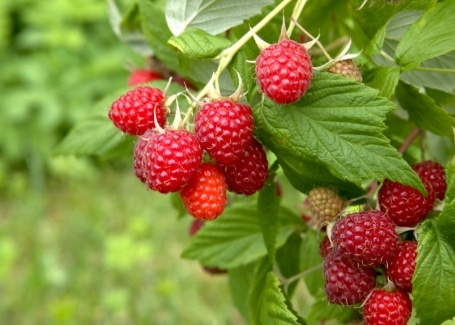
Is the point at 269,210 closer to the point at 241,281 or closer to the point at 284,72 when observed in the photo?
the point at 284,72

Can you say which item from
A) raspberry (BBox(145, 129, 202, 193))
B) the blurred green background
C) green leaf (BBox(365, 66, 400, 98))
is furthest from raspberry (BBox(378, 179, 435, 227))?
the blurred green background

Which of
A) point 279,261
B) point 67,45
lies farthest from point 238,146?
point 67,45

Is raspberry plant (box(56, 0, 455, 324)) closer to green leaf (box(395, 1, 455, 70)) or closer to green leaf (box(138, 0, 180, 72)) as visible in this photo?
green leaf (box(395, 1, 455, 70))

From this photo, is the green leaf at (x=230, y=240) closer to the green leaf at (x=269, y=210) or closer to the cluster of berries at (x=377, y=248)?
the green leaf at (x=269, y=210)

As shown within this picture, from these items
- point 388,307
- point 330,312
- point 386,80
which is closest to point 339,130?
point 386,80

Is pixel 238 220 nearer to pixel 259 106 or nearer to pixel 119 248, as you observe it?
pixel 259 106

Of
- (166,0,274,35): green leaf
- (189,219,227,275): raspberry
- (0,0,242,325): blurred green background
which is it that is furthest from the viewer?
(0,0,242,325): blurred green background
